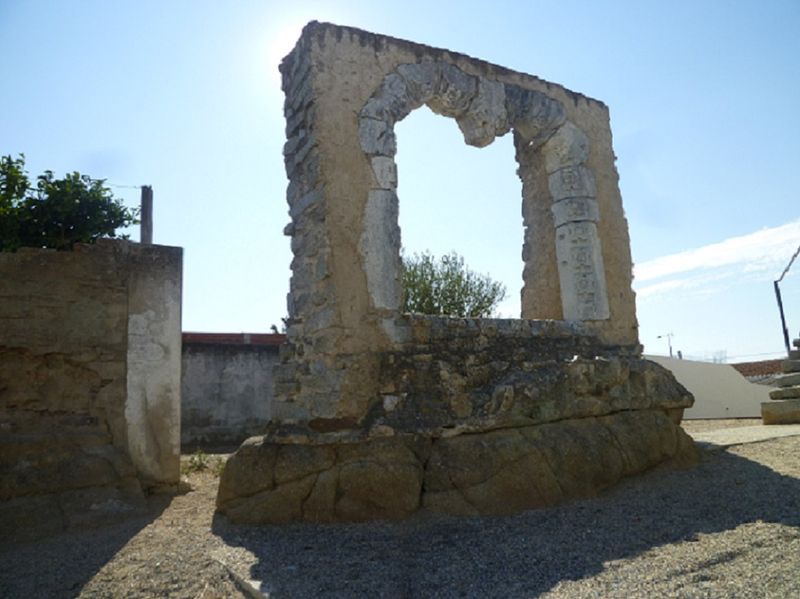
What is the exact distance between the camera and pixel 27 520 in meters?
4.48

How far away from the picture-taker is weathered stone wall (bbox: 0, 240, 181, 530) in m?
4.99

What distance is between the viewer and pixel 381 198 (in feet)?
15.8

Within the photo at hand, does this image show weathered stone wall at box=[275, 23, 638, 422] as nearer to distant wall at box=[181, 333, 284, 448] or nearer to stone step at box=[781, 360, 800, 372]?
stone step at box=[781, 360, 800, 372]

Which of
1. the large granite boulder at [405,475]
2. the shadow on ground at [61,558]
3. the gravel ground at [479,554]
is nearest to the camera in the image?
the gravel ground at [479,554]

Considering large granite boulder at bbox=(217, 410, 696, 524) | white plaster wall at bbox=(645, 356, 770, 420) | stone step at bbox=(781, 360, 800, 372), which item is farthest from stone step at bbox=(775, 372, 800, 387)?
large granite boulder at bbox=(217, 410, 696, 524)

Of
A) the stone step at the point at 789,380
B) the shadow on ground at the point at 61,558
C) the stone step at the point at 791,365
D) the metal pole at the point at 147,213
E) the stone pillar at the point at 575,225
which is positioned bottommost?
the shadow on ground at the point at 61,558

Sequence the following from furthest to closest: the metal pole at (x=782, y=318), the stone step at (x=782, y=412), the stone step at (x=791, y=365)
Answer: the metal pole at (x=782, y=318) < the stone step at (x=791, y=365) < the stone step at (x=782, y=412)

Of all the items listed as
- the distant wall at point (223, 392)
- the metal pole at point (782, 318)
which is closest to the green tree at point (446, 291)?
the distant wall at point (223, 392)

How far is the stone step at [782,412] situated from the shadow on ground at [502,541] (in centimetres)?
432

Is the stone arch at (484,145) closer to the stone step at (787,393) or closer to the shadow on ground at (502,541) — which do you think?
the shadow on ground at (502,541)

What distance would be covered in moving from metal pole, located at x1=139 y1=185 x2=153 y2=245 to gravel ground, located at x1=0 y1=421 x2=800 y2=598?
6.70 m

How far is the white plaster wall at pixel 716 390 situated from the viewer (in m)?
13.0

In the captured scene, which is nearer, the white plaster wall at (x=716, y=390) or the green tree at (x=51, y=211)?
the green tree at (x=51, y=211)

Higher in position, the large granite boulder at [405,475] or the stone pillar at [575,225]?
the stone pillar at [575,225]
